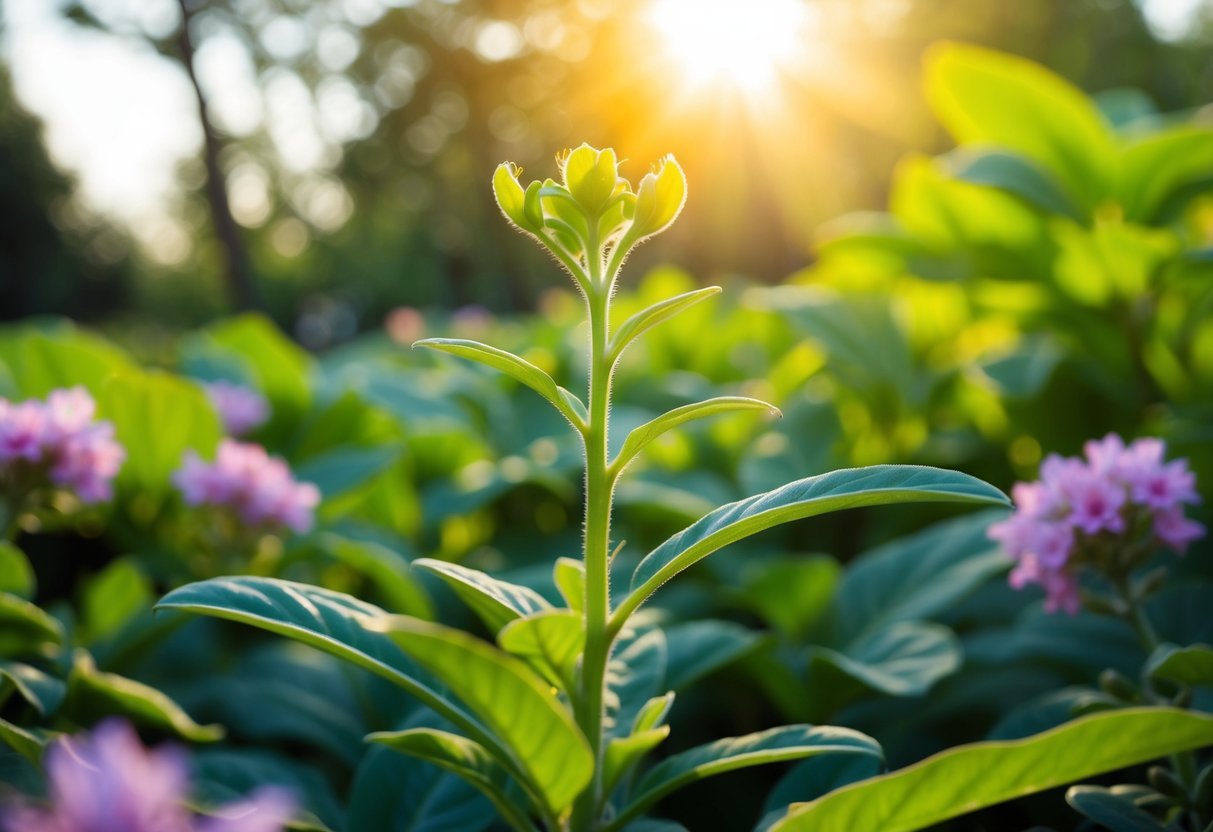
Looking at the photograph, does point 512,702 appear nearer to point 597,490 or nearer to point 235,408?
point 597,490

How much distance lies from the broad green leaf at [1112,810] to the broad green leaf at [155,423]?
5.45 feet

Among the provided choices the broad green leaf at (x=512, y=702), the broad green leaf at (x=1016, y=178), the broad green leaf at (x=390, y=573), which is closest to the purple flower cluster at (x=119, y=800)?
the broad green leaf at (x=512, y=702)

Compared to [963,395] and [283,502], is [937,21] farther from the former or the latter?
[283,502]

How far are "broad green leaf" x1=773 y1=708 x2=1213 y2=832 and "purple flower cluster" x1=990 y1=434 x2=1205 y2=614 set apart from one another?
48 cm

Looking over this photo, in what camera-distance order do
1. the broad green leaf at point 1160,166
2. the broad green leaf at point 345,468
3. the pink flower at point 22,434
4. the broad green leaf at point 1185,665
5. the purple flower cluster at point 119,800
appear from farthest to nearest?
the broad green leaf at point 1160,166, the broad green leaf at point 345,468, the pink flower at point 22,434, the broad green leaf at point 1185,665, the purple flower cluster at point 119,800

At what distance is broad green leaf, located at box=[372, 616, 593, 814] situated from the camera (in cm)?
65

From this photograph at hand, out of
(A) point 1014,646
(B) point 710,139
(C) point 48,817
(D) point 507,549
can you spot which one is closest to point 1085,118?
(A) point 1014,646

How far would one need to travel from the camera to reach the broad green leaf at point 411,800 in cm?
108

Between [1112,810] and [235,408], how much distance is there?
1.94m

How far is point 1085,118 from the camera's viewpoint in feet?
7.80

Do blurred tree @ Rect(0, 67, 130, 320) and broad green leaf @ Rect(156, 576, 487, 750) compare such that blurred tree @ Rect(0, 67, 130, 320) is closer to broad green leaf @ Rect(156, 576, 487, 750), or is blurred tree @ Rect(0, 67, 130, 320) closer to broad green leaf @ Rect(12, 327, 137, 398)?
broad green leaf @ Rect(12, 327, 137, 398)

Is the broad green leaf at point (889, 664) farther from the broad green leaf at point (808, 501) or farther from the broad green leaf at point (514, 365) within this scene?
the broad green leaf at point (514, 365)

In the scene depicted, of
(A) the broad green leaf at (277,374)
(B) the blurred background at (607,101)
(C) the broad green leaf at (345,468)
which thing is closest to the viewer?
(C) the broad green leaf at (345,468)

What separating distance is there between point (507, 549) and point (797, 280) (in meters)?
1.66
